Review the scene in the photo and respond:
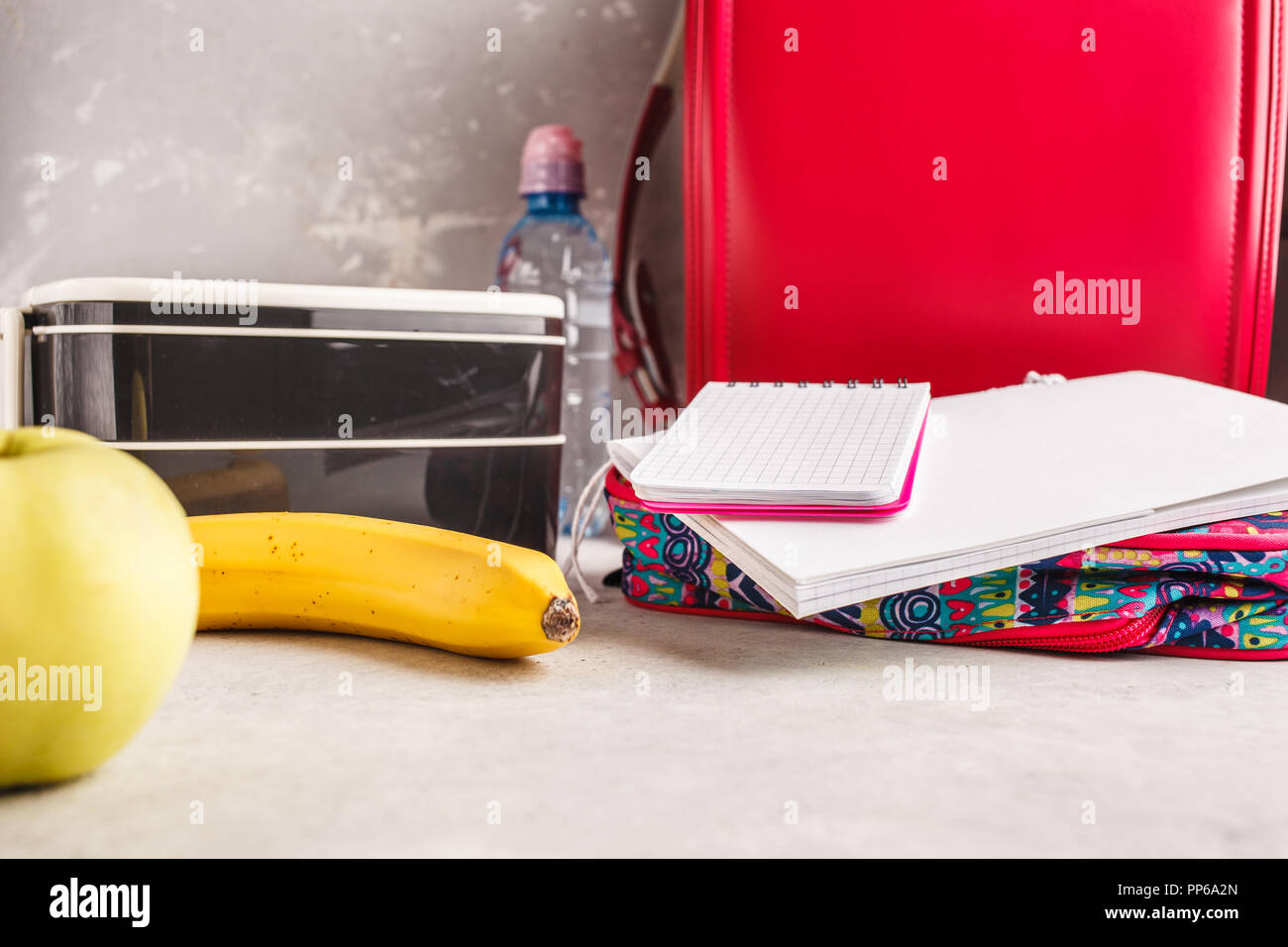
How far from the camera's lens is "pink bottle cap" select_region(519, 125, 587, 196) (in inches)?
37.5

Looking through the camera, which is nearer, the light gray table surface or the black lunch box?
the light gray table surface

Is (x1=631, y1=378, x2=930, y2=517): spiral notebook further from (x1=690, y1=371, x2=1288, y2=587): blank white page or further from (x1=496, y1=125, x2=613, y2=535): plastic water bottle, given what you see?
(x1=496, y1=125, x2=613, y2=535): plastic water bottle

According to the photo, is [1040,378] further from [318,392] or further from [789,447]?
[318,392]

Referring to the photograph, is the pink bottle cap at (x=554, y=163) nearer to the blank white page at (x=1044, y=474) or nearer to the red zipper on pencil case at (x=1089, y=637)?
the blank white page at (x=1044, y=474)

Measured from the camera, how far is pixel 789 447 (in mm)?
594

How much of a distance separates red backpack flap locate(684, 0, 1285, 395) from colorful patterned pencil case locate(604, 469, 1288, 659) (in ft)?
0.89

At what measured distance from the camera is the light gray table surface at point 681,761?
1.07ft

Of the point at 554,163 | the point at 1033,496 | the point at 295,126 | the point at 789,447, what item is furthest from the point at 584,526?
the point at 295,126

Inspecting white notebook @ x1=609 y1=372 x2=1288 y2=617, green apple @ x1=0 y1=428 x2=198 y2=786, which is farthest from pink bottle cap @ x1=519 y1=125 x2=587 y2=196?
green apple @ x1=0 y1=428 x2=198 y2=786

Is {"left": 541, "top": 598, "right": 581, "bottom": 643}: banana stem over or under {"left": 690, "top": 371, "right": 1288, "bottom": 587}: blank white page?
under

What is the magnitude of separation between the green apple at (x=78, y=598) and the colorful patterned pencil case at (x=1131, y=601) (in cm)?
37

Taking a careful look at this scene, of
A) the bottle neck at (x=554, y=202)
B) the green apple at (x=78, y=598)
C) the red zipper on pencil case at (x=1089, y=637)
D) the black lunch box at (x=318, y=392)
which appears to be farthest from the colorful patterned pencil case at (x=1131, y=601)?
the bottle neck at (x=554, y=202)

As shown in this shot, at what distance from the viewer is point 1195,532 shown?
0.52 m

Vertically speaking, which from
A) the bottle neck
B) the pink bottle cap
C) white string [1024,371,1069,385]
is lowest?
white string [1024,371,1069,385]
